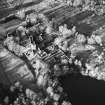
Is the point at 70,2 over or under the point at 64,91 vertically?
over

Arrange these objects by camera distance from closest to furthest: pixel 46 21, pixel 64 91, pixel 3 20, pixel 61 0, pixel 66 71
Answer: pixel 64 91 → pixel 66 71 → pixel 46 21 → pixel 3 20 → pixel 61 0

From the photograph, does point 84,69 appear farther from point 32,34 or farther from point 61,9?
point 61,9

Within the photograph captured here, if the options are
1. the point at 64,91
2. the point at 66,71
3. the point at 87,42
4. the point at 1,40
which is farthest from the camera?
the point at 1,40

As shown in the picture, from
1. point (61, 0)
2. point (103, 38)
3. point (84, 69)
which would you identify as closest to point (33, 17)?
point (61, 0)

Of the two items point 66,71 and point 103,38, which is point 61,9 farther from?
point 66,71

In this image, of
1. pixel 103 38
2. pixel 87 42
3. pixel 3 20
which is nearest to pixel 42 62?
pixel 87 42

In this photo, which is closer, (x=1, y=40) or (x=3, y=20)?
(x=1, y=40)
